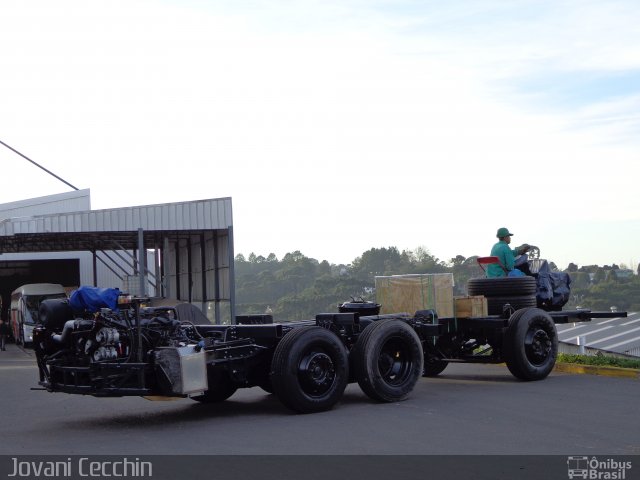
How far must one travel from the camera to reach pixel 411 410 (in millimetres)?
10844

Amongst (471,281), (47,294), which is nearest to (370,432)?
(471,281)

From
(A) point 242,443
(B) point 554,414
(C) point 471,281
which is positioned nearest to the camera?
(A) point 242,443

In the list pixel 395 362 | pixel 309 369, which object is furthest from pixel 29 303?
pixel 309 369

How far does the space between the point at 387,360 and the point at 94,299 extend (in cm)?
384

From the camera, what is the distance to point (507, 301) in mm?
13852

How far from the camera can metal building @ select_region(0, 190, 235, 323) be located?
30094mm

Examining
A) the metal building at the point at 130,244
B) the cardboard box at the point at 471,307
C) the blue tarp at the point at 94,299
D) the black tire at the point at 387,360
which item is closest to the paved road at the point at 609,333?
the metal building at the point at 130,244

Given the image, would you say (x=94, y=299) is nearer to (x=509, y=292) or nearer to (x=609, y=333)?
(x=509, y=292)

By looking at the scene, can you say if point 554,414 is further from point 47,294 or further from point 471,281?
point 47,294

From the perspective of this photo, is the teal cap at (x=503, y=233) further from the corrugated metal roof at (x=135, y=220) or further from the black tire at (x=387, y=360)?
the corrugated metal roof at (x=135, y=220)

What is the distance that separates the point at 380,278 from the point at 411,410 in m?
2.86

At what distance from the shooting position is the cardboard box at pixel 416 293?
42.9ft
